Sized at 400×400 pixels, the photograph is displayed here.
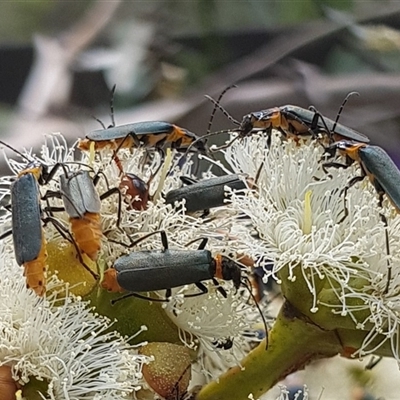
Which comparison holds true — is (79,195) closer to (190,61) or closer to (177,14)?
(190,61)

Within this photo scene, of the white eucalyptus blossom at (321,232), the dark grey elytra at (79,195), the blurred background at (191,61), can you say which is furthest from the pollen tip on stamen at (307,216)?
the blurred background at (191,61)

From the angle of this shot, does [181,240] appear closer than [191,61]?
Yes

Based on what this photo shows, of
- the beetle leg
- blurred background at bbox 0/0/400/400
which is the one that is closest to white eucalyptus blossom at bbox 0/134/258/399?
the beetle leg

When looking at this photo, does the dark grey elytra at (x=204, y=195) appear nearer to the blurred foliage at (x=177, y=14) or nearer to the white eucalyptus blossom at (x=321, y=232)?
the white eucalyptus blossom at (x=321, y=232)

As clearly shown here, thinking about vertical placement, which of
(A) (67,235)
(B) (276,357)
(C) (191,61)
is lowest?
(C) (191,61)

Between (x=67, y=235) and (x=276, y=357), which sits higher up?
(x=67, y=235)

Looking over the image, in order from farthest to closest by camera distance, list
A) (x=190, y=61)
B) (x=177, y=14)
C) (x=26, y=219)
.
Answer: (x=177, y=14)
(x=190, y=61)
(x=26, y=219)

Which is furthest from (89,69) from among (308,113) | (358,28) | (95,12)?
(308,113)

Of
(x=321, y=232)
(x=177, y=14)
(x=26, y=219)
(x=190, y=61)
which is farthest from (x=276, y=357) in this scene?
(x=177, y=14)

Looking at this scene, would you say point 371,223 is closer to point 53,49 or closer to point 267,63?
point 267,63

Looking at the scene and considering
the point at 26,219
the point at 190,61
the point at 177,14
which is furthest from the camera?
the point at 177,14
